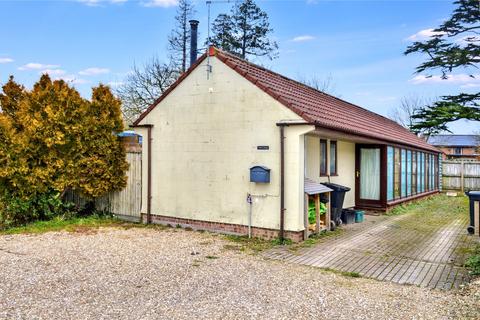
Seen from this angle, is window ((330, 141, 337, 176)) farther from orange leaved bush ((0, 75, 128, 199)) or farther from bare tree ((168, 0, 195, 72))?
bare tree ((168, 0, 195, 72))

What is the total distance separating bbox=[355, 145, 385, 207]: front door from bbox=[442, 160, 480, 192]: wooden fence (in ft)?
44.2

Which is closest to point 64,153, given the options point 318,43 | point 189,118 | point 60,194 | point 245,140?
point 60,194

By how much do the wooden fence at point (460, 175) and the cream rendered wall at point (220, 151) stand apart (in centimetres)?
A: 2009

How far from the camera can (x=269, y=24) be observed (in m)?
26.1

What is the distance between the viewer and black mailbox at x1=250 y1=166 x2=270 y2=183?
8617 mm

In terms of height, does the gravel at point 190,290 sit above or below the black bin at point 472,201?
below

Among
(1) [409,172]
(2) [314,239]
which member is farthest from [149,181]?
(1) [409,172]

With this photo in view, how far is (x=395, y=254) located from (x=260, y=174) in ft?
10.9

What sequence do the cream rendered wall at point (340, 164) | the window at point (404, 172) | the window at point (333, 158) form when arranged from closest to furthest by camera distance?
the cream rendered wall at point (340, 164)
the window at point (333, 158)
the window at point (404, 172)

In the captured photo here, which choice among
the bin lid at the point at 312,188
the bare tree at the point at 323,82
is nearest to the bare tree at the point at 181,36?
the bare tree at the point at 323,82

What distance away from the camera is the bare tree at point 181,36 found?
25.8 m

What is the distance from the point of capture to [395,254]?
25.2 feet

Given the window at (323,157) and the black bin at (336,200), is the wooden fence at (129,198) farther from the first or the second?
the black bin at (336,200)

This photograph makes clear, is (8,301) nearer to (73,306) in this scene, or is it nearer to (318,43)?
(73,306)
